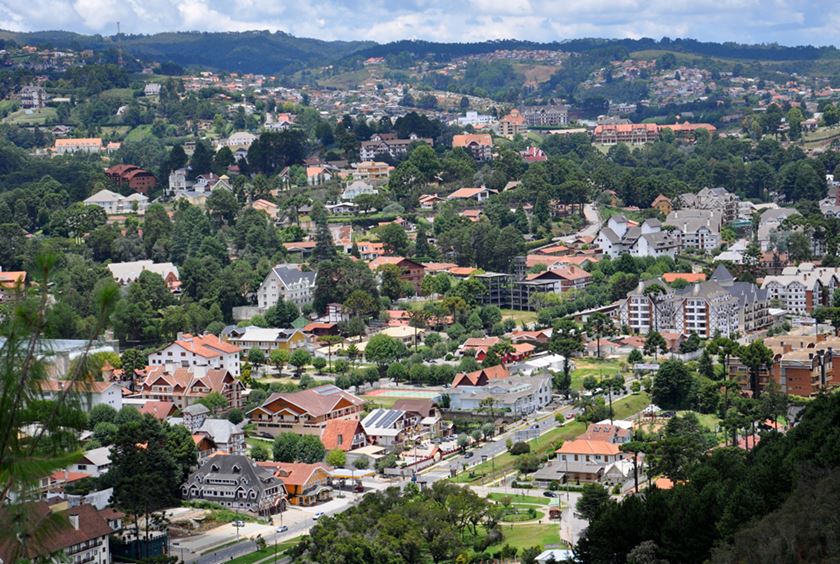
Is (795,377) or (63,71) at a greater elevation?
(63,71)

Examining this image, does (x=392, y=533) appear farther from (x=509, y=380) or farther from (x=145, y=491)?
(x=509, y=380)

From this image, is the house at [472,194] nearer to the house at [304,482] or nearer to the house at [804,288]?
the house at [804,288]

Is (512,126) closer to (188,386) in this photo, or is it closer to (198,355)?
(198,355)

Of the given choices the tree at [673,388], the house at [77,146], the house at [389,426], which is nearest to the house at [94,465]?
the house at [389,426]

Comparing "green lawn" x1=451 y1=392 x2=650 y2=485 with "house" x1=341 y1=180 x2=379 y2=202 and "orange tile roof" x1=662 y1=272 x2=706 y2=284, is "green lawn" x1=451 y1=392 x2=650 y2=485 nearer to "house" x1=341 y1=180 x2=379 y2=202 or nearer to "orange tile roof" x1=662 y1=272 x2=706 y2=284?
"orange tile roof" x1=662 y1=272 x2=706 y2=284

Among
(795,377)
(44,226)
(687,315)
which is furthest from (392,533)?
(44,226)

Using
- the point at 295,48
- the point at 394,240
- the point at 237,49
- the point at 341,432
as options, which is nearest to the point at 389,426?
the point at 341,432
